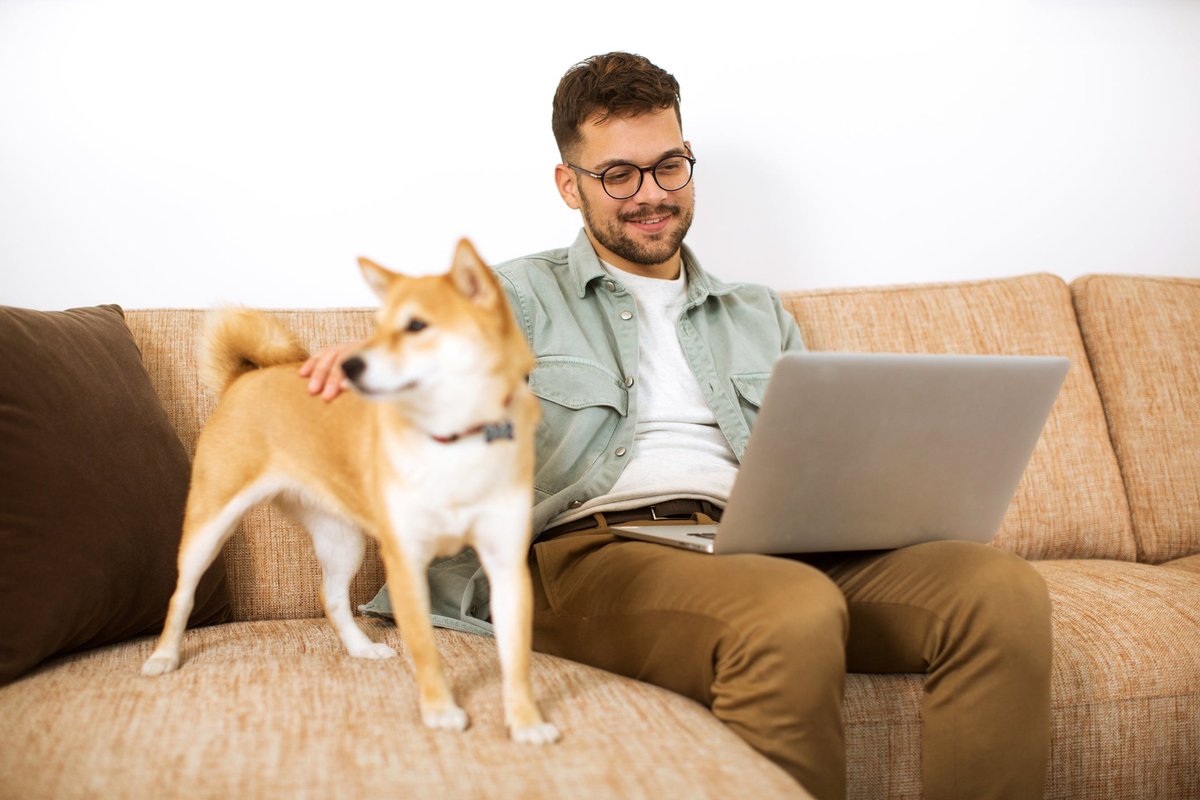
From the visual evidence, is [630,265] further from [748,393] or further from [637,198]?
[748,393]

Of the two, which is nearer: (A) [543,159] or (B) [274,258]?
A: (B) [274,258]

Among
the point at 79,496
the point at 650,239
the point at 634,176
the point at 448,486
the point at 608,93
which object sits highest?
the point at 608,93

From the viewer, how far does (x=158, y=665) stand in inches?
48.9

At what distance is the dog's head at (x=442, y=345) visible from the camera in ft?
2.93

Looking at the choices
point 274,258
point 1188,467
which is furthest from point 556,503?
point 1188,467

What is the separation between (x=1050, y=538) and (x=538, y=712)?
133 cm

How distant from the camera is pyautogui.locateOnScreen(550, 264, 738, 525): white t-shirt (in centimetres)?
155

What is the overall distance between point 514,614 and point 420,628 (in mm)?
94

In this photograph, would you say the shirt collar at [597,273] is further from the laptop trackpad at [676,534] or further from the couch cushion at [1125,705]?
the couch cushion at [1125,705]

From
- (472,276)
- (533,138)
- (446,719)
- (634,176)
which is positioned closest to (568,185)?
(634,176)

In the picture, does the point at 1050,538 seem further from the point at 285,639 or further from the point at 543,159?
the point at 285,639

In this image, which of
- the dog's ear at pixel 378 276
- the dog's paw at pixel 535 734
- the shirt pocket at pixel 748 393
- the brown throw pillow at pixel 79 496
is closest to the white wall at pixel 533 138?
the brown throw pillow at pixel 79 496

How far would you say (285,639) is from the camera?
145cm

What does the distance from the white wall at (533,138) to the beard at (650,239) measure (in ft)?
1.43
